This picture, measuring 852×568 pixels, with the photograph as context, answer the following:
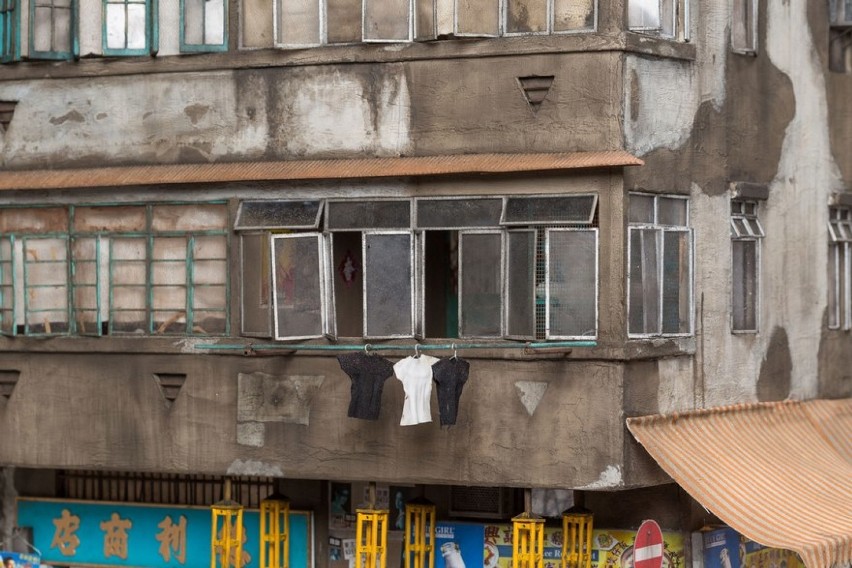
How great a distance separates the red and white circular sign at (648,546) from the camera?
738 inches

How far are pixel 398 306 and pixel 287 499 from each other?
273cm

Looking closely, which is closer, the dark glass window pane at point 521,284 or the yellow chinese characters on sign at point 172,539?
the dark glass window pane at point 521,284

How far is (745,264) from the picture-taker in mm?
20875

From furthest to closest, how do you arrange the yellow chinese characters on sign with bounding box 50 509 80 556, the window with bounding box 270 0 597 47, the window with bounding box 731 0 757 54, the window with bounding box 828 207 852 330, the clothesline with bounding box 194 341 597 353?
1. the window with bounding box 828 207 852 330
2. the yellow chinese characters on sign with bounding box 50 509 80 556
3. the window with bounding box 731 0 757 54
4. the window with bounding box 270 0 597 47
5. the clothesline with bounding box 194 341 597 353

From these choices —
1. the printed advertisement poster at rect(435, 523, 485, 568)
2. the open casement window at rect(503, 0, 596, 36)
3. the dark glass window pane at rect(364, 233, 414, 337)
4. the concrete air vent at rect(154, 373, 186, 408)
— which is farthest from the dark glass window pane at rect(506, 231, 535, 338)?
the concrete air vent at rect(154, 373, 186, 408)

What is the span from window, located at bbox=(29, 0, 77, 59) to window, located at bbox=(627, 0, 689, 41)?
18.0ft

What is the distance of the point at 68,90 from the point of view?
68.5ft

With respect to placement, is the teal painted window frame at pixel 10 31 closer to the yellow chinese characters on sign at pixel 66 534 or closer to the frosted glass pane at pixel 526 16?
the yellow chinese characters on sign at pixel 66 534

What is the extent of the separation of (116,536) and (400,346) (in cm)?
434

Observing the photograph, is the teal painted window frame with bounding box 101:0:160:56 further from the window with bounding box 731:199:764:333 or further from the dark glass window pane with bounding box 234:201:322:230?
the window with bounding box 731:199:764:333

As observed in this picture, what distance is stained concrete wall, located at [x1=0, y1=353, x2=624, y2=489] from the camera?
18828mm

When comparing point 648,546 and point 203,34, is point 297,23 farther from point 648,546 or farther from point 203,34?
point 648,546

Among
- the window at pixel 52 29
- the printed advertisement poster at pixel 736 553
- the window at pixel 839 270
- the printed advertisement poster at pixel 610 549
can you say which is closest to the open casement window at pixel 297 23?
the window at pixel 52 29

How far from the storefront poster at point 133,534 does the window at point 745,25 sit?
6205mm
